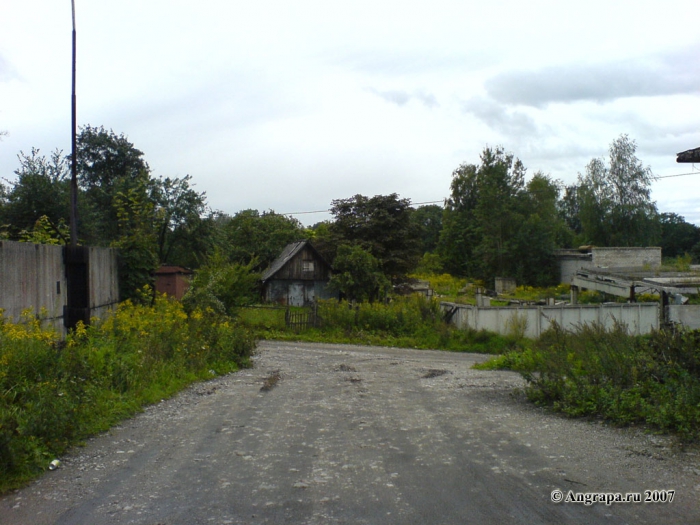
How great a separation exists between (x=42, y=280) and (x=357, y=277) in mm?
24941

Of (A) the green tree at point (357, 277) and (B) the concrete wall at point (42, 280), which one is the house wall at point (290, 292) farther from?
(B) the concrete wall at point (42, 280)

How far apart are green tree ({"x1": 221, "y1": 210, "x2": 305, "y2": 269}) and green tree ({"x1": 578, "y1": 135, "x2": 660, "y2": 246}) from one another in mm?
25789

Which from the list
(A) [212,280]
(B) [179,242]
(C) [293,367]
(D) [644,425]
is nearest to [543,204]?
(B) [179,242]

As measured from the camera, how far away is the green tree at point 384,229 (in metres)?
41.6

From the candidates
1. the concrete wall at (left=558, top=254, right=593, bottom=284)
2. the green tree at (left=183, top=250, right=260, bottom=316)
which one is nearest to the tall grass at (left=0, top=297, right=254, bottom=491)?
the green tree at (left=183, top=250, right=260, bottom=316)

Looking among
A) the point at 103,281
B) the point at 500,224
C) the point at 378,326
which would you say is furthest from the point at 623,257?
the point at 103,281

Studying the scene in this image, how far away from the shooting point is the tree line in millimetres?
25828

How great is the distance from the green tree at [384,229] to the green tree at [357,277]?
522 centimetres

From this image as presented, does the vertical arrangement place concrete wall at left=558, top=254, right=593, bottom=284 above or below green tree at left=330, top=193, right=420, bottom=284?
below

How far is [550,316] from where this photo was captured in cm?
2570

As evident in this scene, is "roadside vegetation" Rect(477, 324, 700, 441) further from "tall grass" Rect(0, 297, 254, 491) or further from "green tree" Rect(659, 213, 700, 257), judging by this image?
"green tree" Rect(659, 213, 700, 257)

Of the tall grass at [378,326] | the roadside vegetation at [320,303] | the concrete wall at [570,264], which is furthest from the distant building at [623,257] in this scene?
the tall grass at [378,326]

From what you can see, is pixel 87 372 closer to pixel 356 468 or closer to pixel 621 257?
pixel 356 468

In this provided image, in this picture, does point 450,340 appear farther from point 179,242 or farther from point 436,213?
point 436,213
